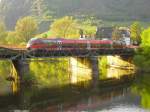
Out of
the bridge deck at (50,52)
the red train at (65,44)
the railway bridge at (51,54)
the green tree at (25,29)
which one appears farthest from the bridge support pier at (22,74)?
the green tree at (25,29)

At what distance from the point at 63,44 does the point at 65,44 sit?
664mm

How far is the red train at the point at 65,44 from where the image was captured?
8975 cm

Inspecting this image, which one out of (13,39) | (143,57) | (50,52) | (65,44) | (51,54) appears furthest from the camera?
(13,39)

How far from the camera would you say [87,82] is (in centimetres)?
9075

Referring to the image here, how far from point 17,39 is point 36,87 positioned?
5558 centimetres

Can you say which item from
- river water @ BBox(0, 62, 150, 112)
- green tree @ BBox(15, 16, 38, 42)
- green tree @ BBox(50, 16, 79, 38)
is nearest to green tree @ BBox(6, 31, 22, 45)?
green tree @ BBox(15, 16, 38, 42)

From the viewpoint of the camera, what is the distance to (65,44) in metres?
96.9

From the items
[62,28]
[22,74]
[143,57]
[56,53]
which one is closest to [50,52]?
[56,53]

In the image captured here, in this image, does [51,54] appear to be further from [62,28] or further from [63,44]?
[62,28]

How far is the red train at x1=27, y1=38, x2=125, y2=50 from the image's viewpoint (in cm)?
8975

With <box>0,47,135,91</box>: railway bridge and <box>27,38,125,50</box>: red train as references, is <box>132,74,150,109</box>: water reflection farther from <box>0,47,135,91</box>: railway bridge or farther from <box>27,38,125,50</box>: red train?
<box>27,38,125,50</box>: red train

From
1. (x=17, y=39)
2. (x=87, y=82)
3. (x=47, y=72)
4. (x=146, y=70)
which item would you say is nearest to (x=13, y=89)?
(x=87, y=82)

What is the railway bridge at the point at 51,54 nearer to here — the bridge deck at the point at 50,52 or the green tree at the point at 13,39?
the bridge deck at the point at 50,52

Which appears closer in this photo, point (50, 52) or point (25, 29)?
point (50, 52)
